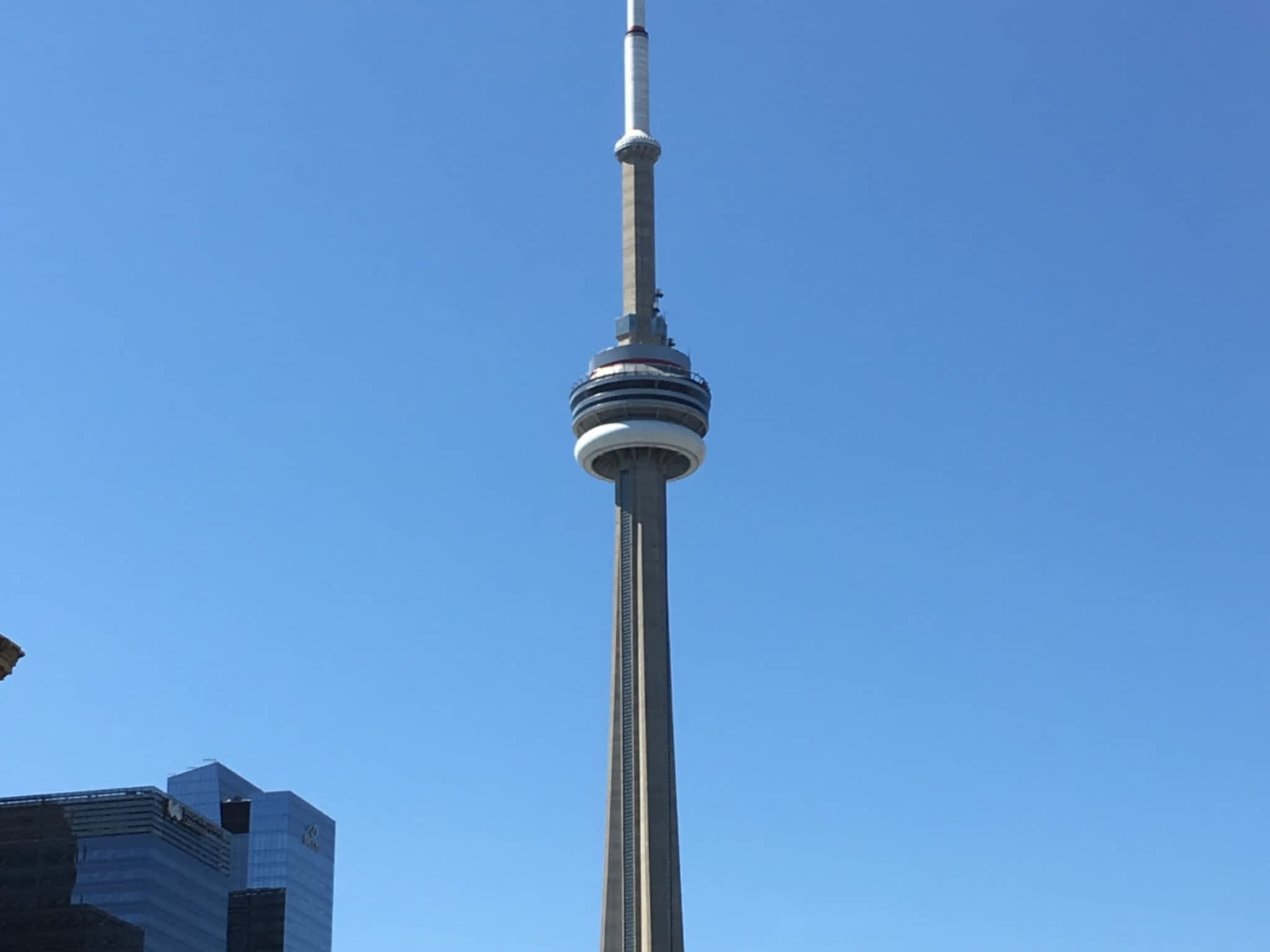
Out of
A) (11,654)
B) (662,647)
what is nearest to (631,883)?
(662,647)

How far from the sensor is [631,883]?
189750 mm

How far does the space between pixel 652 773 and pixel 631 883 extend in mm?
9621

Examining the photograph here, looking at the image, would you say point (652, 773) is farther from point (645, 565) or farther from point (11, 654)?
point (11, 654)

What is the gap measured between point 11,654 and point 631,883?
129653 mm

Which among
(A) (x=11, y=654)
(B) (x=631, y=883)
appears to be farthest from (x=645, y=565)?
(A) (x=11, y=654)

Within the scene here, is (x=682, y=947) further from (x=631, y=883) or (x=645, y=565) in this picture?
(x=645, y=565)

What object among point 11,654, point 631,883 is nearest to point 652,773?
point 631,883

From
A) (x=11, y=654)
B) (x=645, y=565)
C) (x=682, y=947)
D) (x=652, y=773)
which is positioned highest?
(x=645, y=565)


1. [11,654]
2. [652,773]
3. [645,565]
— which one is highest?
[645,565]

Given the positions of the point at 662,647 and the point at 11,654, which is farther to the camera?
the point at 662,647

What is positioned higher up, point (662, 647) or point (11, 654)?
point (662, 647)

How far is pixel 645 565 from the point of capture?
200 m

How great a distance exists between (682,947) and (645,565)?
3437cm

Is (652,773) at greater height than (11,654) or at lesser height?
greater
